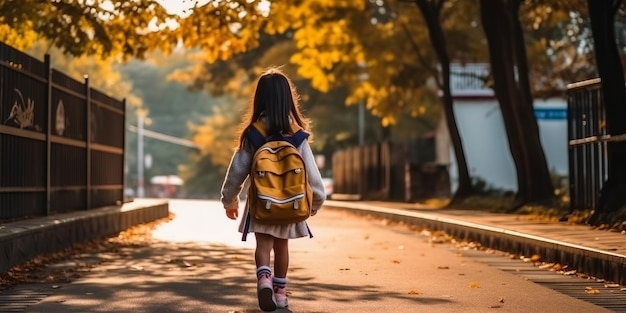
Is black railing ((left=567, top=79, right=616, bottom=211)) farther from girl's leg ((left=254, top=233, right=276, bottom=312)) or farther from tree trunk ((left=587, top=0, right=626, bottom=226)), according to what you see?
girl's leg ((left=254, top=233, right=276, bottom=312))

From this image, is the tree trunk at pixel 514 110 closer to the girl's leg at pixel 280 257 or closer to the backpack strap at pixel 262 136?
the girl's leg at pixel 280 257

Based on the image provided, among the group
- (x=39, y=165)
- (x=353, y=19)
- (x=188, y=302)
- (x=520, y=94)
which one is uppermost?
(x=353, y=19)

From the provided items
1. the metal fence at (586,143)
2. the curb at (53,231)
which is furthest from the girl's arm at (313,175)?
the metal fence at (586,143)

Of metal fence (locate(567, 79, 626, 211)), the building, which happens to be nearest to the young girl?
metal fence (locate(567, 79, 626, 211))

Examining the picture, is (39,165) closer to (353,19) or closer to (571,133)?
(571,133)

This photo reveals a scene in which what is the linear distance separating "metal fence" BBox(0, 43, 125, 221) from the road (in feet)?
5.14

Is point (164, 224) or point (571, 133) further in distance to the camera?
point (164, 224)

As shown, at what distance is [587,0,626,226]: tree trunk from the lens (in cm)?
1611

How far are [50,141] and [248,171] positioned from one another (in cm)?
872

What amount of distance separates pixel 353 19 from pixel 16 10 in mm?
15762

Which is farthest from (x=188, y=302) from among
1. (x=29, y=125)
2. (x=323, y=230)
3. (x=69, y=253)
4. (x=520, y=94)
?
(x=520, y=94)

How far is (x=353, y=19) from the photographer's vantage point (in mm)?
33125

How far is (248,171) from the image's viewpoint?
8.79 m

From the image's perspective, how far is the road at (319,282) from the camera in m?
9.25
